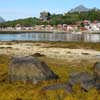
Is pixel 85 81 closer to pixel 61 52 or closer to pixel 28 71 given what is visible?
pixel 28 71

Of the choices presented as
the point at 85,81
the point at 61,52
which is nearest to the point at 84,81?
the point at 85,81

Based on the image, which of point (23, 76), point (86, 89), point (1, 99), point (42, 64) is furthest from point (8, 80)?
point (86, 89)

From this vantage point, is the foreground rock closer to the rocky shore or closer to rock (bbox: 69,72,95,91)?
rock (bbox: 69,72,95,91)

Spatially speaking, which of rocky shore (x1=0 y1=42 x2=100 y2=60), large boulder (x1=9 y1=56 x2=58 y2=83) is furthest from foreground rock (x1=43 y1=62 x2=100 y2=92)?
rocky shore (x1=0 y1=42 x2=100 y2=60)

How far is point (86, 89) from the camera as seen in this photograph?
1404 centimetres

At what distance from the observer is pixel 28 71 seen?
15.8 meters

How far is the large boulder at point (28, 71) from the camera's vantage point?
624 inches

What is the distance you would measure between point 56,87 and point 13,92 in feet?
8.04

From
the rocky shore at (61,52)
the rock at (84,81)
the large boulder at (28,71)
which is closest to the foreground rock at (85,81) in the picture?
the rock at (84,81)

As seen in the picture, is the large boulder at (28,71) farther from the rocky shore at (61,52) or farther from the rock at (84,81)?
the rocky shore at (61,52)

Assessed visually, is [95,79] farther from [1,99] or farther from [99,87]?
[1,99]

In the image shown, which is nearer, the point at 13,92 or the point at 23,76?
the point at 13,92

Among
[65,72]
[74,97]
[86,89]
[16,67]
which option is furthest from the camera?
[65,72]

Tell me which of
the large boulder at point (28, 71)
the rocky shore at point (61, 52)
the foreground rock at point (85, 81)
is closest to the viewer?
the foreground rock at point (85, 81)
